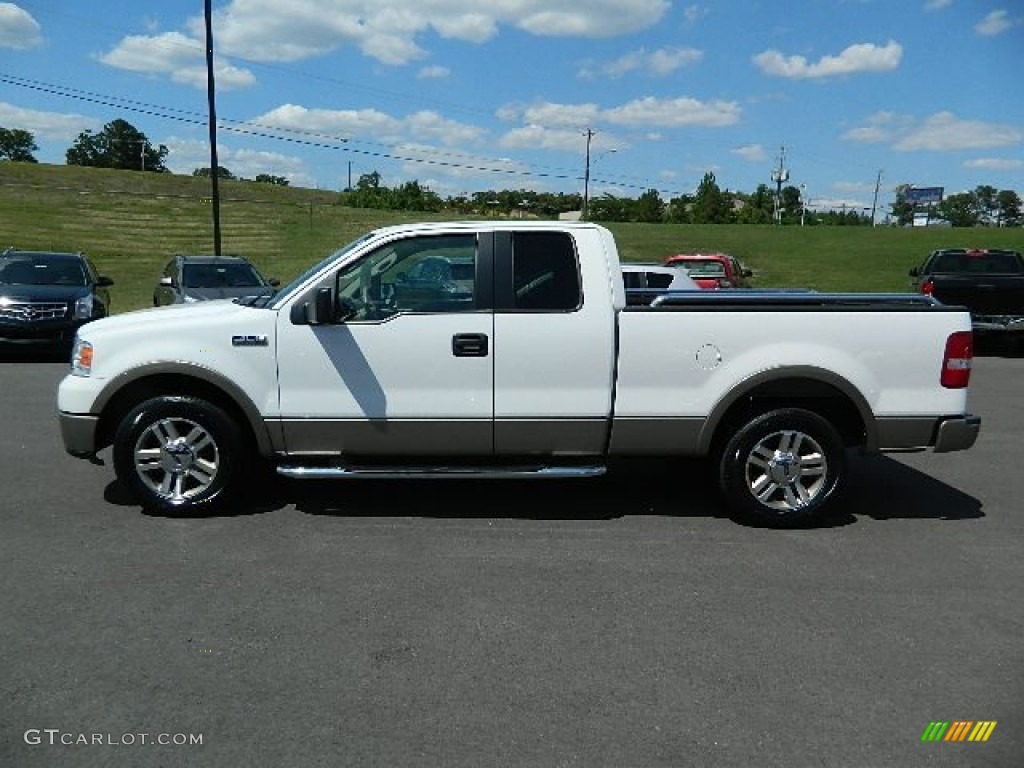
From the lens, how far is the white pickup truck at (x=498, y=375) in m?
5.10

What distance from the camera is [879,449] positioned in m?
5.26

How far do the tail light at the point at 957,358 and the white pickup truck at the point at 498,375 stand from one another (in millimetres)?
11

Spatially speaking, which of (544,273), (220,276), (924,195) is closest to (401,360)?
(544,273)

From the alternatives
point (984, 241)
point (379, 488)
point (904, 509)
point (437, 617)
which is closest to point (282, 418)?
point (379, 488)

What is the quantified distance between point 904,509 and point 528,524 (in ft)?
8.68

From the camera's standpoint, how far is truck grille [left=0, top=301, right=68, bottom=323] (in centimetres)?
1210

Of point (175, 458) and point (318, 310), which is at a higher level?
point (318, 310)

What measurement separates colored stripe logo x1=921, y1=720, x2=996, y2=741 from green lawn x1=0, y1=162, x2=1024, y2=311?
28.9m

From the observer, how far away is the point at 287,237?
48.2 meters

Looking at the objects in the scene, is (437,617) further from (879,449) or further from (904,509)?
(904,509)

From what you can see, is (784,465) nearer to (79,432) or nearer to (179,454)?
(179,454)

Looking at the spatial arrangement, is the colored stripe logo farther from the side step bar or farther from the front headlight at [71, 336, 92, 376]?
the front headlight at [71, 336, 92, 376]
